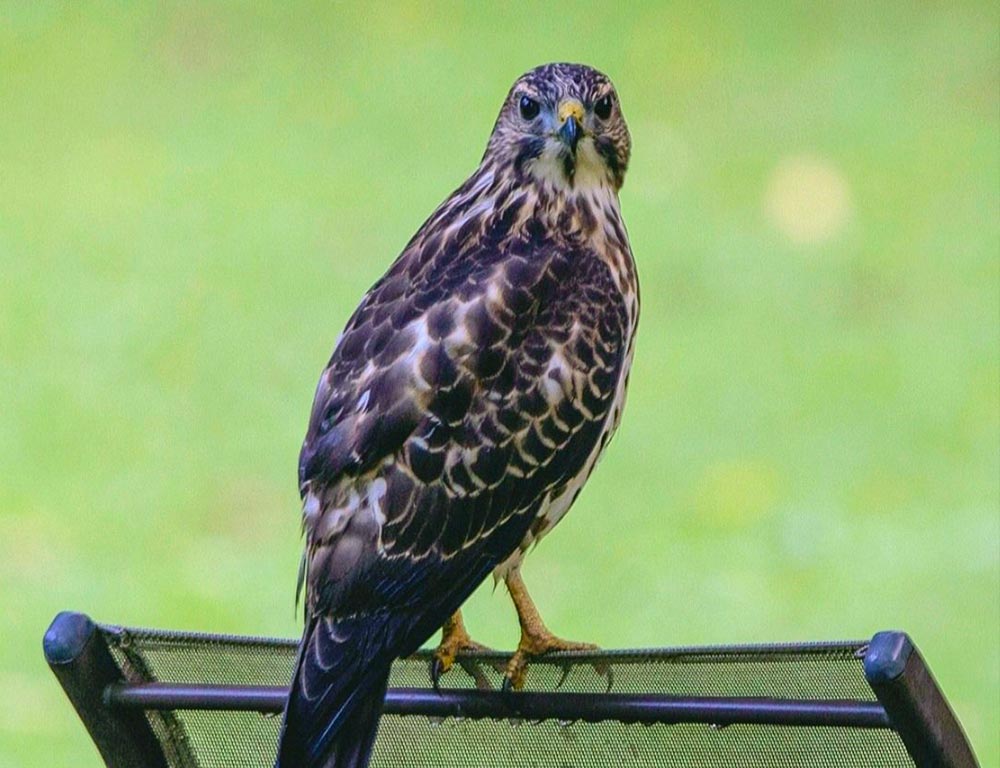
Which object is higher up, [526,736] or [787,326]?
[787,326]

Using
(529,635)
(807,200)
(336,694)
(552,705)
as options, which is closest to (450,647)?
(529,635)

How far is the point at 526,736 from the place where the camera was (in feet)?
8.68

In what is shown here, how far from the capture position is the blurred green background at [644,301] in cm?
580

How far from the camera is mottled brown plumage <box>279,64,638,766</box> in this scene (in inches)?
118

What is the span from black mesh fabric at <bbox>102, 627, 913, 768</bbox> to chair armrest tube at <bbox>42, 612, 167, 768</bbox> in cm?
2

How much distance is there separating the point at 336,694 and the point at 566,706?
1.14 ft

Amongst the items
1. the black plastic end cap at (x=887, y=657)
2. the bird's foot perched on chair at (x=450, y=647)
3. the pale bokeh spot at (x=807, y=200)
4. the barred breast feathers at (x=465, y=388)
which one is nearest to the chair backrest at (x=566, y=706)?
the black plastic end cap at (x=887, y=657)

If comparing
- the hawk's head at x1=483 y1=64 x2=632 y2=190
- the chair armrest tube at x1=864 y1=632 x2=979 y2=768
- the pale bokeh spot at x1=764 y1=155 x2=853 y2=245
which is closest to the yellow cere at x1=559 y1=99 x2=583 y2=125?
the hawk's head at x1=483 y1=64 x2=632 y2=190

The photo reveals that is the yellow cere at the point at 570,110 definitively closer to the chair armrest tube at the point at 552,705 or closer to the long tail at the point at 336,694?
the long tail at the point at 336,694

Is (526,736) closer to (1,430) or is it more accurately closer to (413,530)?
(413,530)

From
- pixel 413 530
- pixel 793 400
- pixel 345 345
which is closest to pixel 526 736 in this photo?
pixel 413 530

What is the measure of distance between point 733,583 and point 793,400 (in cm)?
97

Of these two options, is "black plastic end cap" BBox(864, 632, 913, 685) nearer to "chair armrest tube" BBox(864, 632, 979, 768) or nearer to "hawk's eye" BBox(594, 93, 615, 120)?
"chair armrest tube" BBox(864, 632, 979, 768)

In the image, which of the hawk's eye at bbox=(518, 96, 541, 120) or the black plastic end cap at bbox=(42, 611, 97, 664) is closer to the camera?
the black plastic end cap at bbox=(42, 611, 97, 664)
